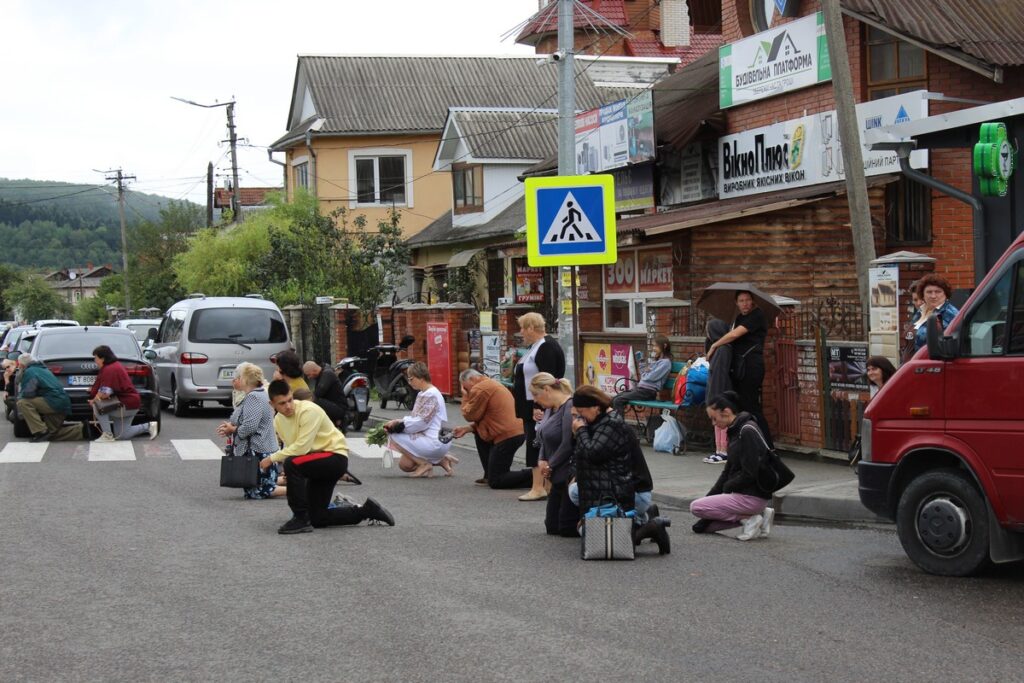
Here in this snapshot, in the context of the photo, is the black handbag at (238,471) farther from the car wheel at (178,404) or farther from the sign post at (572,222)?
the car wheel at (178,404)

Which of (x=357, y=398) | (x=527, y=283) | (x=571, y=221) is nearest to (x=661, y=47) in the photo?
(x=527, y=283)

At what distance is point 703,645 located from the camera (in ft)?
22.9

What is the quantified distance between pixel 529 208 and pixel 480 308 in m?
20.4

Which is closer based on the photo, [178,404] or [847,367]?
[847,367]

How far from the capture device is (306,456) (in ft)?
36.0

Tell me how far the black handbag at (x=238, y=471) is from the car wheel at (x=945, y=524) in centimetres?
652

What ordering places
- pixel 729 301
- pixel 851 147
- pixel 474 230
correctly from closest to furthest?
pixel 851 147, pixel 729 301, pixel 474 230

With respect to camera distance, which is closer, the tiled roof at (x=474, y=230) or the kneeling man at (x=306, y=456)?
the kneeling man at (x=306, y=456)

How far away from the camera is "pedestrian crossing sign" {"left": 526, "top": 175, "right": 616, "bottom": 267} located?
13.9 m

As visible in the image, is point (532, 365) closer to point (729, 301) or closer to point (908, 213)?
point (729, 301)

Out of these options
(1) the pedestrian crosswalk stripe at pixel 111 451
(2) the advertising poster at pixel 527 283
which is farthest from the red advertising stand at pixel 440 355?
(1) the pedestrian crosswalk stripe at pixel 111 451

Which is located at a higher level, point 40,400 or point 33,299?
point 33,299

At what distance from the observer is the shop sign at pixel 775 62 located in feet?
62.5

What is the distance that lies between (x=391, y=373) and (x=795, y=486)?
41.1 feet
